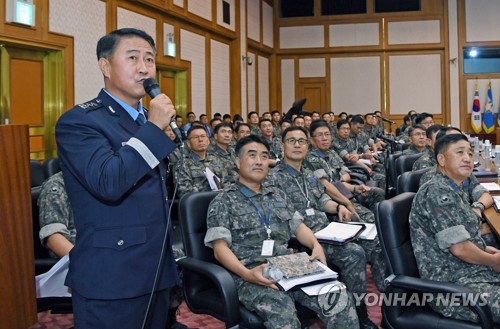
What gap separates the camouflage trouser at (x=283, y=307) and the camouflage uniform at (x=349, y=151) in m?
3.75

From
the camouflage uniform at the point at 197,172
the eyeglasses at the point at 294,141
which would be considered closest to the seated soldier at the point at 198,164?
the camouflage uniform at the point at 197,172

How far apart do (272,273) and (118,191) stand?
3.65 feet

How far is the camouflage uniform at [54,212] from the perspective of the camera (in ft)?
7.66

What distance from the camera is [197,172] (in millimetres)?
4664

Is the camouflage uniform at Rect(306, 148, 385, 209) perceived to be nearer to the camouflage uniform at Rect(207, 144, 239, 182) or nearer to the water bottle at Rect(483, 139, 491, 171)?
the camouflage uniform at Rect(207, 144, 239, 182)

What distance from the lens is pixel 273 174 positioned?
11.0ft

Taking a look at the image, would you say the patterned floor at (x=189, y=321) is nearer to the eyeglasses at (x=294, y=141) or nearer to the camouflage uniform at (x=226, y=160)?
the eyeglasses at (x=294, y=141)

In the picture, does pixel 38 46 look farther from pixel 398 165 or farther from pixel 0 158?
pixel 0 158

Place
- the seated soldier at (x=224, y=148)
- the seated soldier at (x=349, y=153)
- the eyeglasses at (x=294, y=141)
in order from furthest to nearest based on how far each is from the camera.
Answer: the seated soldier at (x=349, y=153) → the seated soldier at (x=224, y=148) → the eyeglasses at (x=294, y=141)

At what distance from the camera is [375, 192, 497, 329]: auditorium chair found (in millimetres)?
1827

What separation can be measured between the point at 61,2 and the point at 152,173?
4899 mm

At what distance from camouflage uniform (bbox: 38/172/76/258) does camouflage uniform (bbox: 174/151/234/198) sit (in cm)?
184

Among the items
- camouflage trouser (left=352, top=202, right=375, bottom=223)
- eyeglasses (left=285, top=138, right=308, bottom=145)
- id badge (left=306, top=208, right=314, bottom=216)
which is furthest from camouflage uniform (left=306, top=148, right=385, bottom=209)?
id badge (left=306, top=208, right=314, bottom=216)

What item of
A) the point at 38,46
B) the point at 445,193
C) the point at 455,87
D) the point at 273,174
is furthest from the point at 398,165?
the point at 455,87
